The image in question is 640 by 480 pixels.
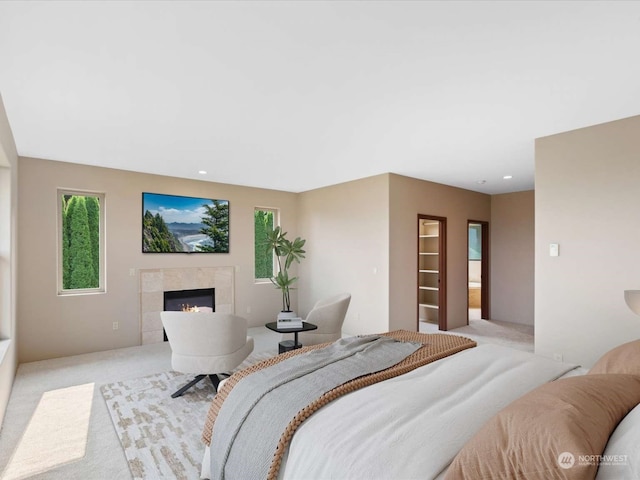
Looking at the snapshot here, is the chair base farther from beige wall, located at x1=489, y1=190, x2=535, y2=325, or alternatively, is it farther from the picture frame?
beige wall, located at x1=489, y1=190, x2=535, y2=325

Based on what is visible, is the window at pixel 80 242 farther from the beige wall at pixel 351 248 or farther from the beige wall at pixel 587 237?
the beige wall at pixel 587 237

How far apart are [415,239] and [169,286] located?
4069mm

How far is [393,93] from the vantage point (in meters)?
2.66

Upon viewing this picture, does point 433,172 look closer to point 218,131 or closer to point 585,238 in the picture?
point 585,238

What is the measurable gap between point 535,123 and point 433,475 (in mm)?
3267

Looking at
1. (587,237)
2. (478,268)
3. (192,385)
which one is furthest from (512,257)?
(192,385)

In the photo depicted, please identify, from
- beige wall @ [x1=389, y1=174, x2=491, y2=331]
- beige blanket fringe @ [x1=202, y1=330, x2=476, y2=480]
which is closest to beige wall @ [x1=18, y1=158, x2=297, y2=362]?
beige wall @ [x1=389, y1=174, x2=491, y2=331]

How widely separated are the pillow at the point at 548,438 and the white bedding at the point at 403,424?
0.54 feet

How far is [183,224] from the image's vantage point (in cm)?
587

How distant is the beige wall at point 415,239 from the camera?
5410 mm

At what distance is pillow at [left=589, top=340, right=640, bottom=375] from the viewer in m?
1.73

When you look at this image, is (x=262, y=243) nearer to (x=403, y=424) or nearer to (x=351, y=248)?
(x=351, y=248)

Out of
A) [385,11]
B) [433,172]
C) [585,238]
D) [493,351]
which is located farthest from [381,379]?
[433,172]

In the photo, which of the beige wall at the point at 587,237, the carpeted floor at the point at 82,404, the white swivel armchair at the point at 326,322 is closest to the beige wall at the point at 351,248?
the white swivel armchair at the point at 326,322
